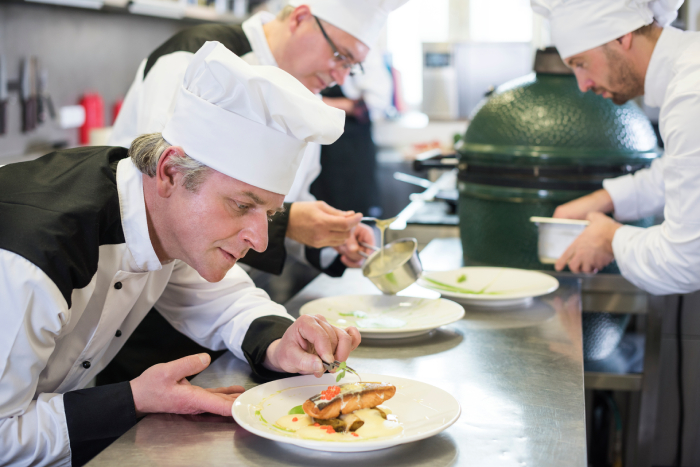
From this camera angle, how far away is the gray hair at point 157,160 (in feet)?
3.68

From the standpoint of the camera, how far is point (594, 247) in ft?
5.85

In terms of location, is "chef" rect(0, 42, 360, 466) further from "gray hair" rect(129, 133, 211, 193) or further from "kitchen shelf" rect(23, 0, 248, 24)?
"kitchen shelf" rect(23, 0, 248, 24)

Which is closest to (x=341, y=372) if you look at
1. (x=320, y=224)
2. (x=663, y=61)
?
(x=320, y=224)

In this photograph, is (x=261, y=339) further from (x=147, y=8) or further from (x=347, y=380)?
(x=147, y=8)

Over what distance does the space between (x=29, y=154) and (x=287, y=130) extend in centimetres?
254

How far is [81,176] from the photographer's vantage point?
116cm

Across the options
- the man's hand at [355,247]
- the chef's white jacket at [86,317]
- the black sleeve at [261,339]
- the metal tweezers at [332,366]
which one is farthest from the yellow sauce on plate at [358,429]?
the man's hand at [355,247]

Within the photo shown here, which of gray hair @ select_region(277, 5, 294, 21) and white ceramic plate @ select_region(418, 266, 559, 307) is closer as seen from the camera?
white ceramic plate @ select_region(418, 266, 559, 307)

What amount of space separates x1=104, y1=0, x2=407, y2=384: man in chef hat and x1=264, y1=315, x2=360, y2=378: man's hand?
55cm

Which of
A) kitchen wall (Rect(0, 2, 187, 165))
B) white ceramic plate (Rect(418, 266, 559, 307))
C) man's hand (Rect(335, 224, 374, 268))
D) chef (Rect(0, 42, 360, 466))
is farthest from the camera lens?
kitchen wall (Rect(0, 2, 187, 165))

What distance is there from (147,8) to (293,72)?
1.96m

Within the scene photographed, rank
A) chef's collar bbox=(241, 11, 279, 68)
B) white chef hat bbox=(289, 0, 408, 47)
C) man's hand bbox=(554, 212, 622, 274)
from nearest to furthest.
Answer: man's hand bbox=(554, 212, 622, 274), white chef hat bbox=(289, 0, 408, 47), chef's collar bbox=(241, 11, 279, 68)

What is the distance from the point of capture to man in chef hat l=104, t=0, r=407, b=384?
174 centimetres

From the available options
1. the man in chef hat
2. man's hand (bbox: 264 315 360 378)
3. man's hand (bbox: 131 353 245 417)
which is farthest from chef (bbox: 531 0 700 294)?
man's hand (bbox: 131 353 245 417)
